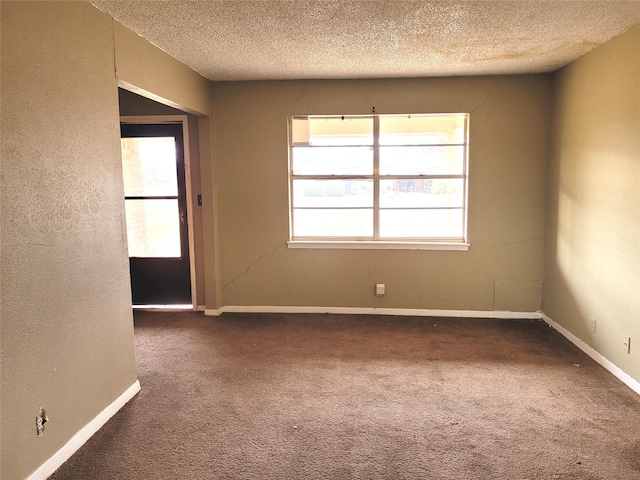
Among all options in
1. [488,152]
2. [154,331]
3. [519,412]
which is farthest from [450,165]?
[154,331]

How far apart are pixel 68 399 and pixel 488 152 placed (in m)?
3.93

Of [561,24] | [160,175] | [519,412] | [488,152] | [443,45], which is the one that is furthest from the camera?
[160,175]


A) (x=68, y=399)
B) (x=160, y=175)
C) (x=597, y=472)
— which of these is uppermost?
(x=160, y=175)

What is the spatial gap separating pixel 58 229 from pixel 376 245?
116 inches

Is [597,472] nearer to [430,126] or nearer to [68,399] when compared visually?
[68,399]

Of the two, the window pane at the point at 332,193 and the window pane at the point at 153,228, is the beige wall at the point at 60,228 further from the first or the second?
Answer: the window pane at the point at 332,193

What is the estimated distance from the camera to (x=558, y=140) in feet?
13.0

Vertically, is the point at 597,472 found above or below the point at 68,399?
below

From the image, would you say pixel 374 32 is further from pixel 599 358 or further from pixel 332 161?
pixel 599 358

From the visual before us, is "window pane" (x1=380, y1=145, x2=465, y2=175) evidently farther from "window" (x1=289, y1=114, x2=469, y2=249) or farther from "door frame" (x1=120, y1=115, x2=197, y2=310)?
"door frame" (x1=120, y1=115, x2=197, y2=310)

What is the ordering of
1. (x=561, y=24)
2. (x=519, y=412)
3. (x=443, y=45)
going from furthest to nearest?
(x=443, y=45)
(x=561, y=24)
(x=519, y=412)

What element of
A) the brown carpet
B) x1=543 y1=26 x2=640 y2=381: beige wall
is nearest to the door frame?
the brown carpet

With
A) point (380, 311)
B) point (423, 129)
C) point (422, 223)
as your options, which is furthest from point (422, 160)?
point (380, 311)

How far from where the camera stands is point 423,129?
14.3 ft
